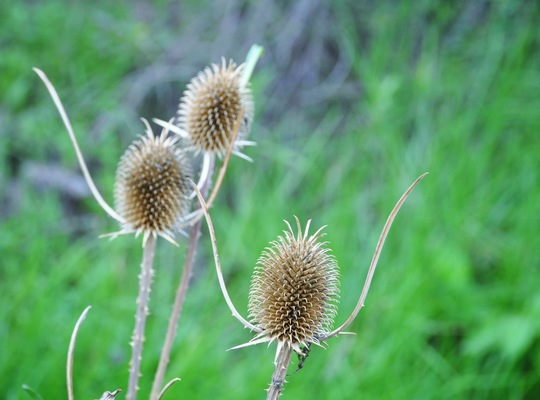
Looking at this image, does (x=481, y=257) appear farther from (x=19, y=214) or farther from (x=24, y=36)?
(x=24, y=36)

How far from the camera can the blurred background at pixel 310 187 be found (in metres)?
2.66

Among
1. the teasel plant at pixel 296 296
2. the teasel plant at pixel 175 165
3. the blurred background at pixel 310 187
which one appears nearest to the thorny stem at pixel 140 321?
the teasel plant at pixel 175 165

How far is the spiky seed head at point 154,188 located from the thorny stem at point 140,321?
0.04 m

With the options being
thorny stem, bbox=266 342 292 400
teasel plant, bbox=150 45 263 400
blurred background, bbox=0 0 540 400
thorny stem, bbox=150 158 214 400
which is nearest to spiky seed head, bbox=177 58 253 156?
teasel plant, bbox=150 45 263 400

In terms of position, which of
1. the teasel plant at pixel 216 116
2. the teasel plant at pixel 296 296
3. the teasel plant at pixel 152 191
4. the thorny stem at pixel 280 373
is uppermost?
the teasel plant at pixel 216 116

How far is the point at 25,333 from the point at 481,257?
2.17 m

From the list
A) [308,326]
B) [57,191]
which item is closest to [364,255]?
[57,191]

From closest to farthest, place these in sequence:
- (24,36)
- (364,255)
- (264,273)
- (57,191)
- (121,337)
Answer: (264,273) → (121,337) → (364,255) → (57,191) → (24,36)

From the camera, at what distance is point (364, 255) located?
3.21m

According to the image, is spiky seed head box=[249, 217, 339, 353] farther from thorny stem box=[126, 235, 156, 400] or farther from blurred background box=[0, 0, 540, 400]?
blurred background box=[0, 0, 540, 400]

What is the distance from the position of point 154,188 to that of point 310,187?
8.27 ft

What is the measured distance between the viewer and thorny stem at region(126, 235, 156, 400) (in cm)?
99

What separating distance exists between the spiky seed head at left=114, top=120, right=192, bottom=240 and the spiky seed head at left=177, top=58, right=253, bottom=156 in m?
0.05

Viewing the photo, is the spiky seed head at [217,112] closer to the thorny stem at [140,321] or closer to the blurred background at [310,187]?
the thorny stem at [140,321]
